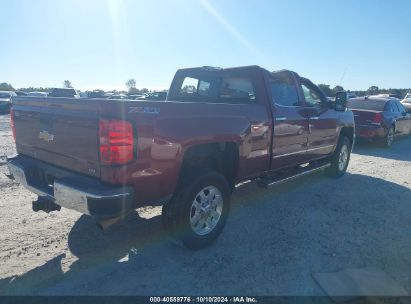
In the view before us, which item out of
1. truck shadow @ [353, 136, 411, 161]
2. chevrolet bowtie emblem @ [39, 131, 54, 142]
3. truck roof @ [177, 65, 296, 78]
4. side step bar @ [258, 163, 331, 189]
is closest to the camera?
chevrolet bowtie emblem @ [39, 131, 54, 142]

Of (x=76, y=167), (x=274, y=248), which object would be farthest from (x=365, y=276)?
(x=76, y=167)

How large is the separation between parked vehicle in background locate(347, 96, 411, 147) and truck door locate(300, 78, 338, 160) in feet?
14.5

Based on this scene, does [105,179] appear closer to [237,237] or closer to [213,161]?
[213,161]

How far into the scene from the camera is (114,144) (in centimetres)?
275

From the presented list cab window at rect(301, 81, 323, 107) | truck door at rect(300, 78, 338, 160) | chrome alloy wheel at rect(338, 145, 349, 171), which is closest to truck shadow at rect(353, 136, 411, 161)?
chrome alloy wheel at rect(338, 145, 349, 171)

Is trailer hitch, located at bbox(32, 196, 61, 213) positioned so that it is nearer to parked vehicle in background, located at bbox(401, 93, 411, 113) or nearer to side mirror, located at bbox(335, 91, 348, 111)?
side mirror, located at bbox(335, 91, 348, 111)

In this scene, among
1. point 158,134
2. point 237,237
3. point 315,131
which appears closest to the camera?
point 158,134

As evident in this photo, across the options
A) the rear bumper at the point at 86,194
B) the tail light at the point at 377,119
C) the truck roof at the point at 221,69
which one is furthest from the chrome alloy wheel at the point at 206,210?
the tail light at the point at 377,119

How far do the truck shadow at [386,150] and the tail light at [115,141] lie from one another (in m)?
8.74

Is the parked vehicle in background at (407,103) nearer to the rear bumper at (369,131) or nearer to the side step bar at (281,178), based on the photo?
the rear bumper at (369,131)

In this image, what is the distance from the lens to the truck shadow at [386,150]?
957 cm

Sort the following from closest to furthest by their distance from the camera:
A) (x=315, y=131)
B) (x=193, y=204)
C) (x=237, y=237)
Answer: (x=193, y=204) → (x=237, y=237) → (x=315, y=131)

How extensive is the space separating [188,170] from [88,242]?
56.7 inches

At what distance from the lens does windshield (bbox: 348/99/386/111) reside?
1051 centimetres
